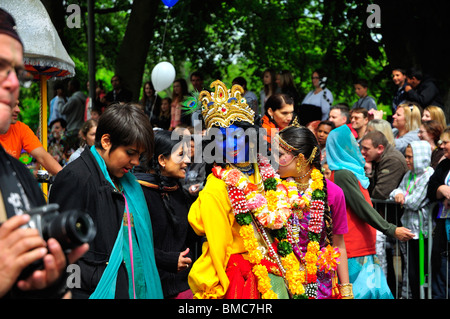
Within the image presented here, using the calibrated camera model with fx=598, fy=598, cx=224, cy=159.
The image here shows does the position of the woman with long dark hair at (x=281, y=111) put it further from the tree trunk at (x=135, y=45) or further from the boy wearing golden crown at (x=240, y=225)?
the tree trunk at (x=135, y=45)

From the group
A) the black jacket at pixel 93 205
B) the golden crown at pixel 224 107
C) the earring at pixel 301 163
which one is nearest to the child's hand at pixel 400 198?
the earring at pixel 301 163

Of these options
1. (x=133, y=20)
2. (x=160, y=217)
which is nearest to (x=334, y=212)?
(x=160, y=217)

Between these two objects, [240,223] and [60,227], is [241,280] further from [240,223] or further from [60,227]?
[60,227]

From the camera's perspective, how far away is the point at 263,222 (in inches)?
157

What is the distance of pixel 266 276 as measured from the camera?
13.0ft

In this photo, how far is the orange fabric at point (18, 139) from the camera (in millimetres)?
5367

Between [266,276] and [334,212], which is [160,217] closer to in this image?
[266,276]

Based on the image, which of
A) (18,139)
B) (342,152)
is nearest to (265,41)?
(342,152)

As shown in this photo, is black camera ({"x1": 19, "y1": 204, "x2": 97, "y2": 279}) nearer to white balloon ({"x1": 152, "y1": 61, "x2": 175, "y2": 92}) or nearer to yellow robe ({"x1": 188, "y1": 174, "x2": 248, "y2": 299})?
yellow robe ({"x1": 188, "y1": 174, "x2": 248, "y2": 299})

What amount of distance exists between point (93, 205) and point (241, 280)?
119 centimetres

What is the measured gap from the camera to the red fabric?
3.94 metres

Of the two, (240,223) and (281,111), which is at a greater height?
(281,111)

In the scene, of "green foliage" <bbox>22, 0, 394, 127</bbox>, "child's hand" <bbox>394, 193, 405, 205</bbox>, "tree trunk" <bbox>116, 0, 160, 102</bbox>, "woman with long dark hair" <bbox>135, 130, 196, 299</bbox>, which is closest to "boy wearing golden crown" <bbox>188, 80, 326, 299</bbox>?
"woman with long dark hair" <bbox>135, 130, 196, 299</bbox>
